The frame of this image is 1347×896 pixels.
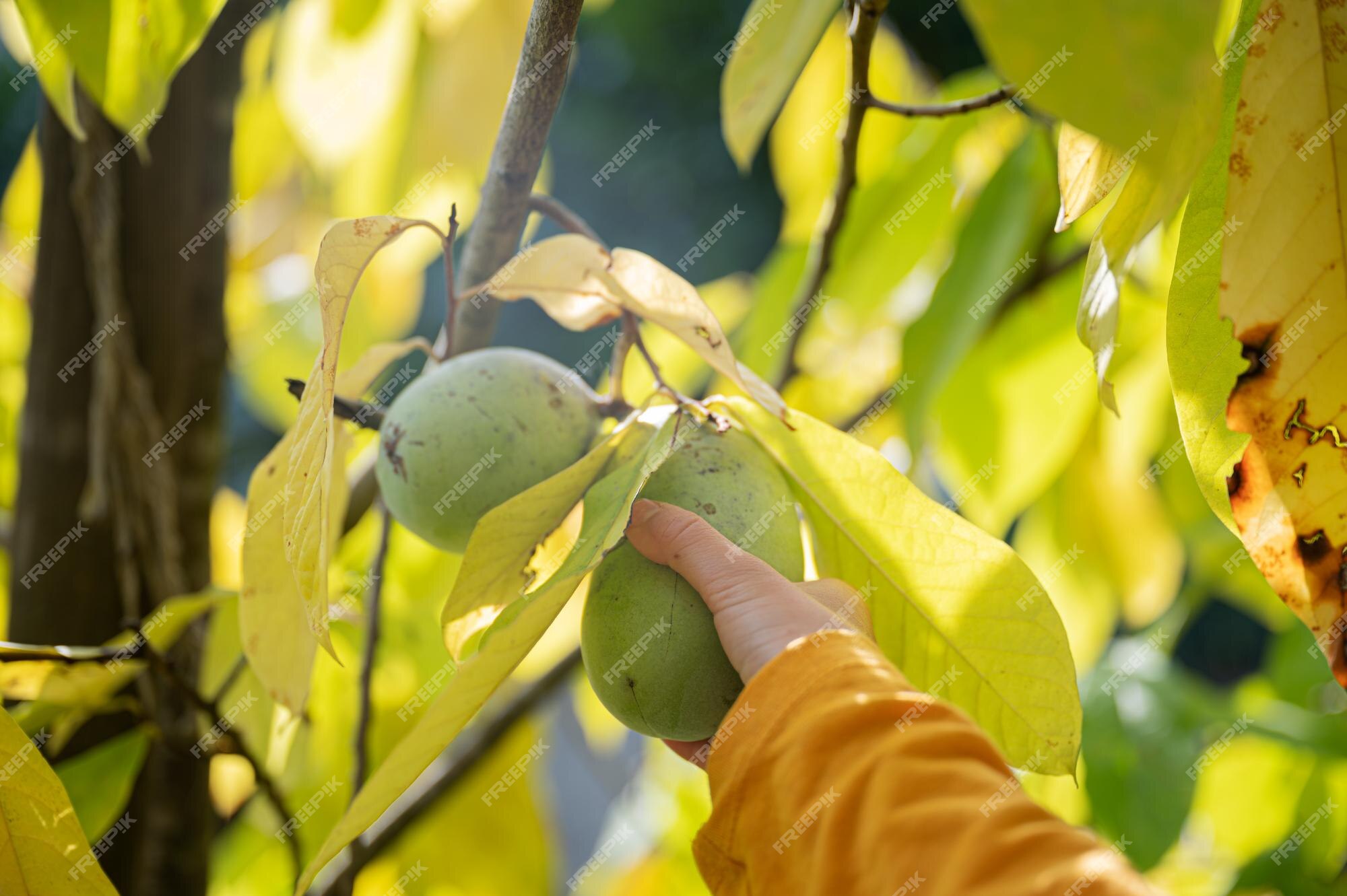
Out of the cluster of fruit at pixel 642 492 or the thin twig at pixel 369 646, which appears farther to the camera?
the thin twig at pixel 369 646

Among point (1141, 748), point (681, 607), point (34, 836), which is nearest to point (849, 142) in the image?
point (681, 607)

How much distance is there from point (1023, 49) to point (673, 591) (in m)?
0.25

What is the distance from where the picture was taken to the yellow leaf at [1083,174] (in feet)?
1.11

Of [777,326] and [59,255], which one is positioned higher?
[59,255]

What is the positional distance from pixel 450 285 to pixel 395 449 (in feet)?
0.28

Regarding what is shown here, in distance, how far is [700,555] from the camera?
0.37m

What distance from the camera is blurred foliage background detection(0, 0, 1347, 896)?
69 cm

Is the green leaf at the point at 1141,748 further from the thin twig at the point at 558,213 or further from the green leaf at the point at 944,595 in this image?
the thin twig at the point at 558,213

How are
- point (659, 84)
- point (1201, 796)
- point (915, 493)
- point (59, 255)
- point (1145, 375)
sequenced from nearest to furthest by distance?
point (915, 493), point (59, 255), point (1145, 375), point (1201, 796), point (659, 84)

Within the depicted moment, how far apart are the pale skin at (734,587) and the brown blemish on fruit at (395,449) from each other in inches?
4.6

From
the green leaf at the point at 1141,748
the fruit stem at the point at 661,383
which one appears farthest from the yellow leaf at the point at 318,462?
the green leaf at the point at 1141,748

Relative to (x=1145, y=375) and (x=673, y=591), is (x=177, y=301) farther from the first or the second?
(x=1145, y=375)

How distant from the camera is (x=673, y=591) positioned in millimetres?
389

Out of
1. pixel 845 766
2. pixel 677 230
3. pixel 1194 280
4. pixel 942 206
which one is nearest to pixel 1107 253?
pixel 1194 280
